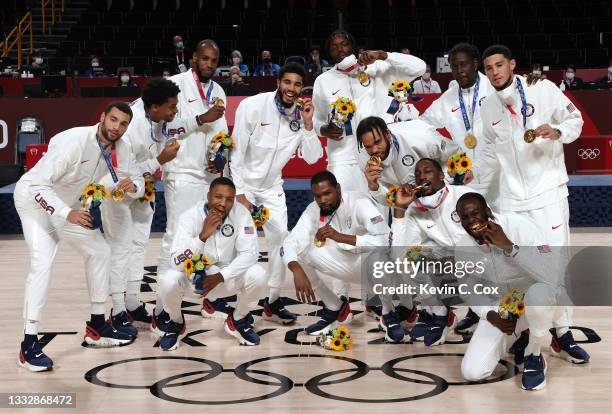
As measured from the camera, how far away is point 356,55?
23.9 ft

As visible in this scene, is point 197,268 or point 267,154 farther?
point 267,154

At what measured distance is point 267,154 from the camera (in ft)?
23.1

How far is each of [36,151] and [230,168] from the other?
21.6 ft

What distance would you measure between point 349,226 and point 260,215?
0.73 meters

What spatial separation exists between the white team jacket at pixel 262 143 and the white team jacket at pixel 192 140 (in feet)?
0.66

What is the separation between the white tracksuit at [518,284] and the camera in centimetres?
522

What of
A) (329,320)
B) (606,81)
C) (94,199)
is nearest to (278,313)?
(329,320)

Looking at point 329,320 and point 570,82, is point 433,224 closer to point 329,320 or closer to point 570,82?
point 329,320

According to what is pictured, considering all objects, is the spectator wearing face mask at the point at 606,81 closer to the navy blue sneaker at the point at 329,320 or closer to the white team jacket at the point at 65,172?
the navy blue sneaker at the point at 329,320

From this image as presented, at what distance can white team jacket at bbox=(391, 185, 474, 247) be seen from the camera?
5.90m

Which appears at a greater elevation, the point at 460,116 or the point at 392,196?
the point at 460,116

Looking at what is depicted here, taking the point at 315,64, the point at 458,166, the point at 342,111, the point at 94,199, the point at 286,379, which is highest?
the point at 315,64

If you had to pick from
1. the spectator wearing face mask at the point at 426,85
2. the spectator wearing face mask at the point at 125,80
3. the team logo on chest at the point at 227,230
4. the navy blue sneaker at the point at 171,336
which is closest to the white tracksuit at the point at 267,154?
the team logo on chest at the point at 227,230

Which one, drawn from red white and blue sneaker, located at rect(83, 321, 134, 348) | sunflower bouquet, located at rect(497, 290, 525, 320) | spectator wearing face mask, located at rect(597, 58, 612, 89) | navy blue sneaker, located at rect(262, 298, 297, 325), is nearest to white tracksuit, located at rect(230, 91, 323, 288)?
navy blue sneaker, located at rect(262, 298, 297, 325)
